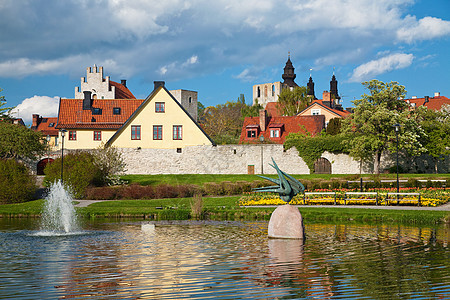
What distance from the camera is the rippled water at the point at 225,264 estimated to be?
994 cm

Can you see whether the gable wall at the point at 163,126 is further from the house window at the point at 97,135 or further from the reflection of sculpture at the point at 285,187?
the reflection of sculpture at the point at 285,187

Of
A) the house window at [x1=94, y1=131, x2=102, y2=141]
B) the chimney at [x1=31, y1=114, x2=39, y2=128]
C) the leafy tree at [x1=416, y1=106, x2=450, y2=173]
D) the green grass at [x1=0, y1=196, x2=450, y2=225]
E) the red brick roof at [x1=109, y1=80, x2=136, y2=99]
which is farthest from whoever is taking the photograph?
the chimney at [x1=31, y1=114, x2=39, y2=128]

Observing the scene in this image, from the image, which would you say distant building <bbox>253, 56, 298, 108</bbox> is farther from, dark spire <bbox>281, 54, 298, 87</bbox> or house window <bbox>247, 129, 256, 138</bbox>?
house window <bbox>247, 129, 256, 138</bbox>

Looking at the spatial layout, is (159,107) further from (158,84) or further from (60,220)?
(60,220)

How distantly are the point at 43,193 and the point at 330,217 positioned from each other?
75.9ft

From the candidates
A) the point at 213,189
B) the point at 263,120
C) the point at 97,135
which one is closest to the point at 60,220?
the point at 213,189

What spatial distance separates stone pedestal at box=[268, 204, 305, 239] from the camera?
16.8m

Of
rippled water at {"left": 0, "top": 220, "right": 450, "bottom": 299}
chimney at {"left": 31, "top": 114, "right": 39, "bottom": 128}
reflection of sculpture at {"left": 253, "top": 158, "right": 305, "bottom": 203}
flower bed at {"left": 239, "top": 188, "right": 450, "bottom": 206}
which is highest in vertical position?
chimney at {"left": 31, "top": 114, "right": 39, "bottom": 128}

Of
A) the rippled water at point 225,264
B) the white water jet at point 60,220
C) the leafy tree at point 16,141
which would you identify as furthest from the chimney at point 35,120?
the rippled water at point 225,264

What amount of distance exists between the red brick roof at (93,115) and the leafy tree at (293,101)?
32303 mm

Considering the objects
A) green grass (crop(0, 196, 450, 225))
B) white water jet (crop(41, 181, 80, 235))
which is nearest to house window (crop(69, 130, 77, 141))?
green grass (crop(0, 196, 450, 225))

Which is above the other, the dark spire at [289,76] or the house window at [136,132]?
the dark spire at [289,76]

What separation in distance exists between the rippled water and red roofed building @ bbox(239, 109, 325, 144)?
143 ft

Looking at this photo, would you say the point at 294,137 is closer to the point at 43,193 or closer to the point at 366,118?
the point at 366,118
